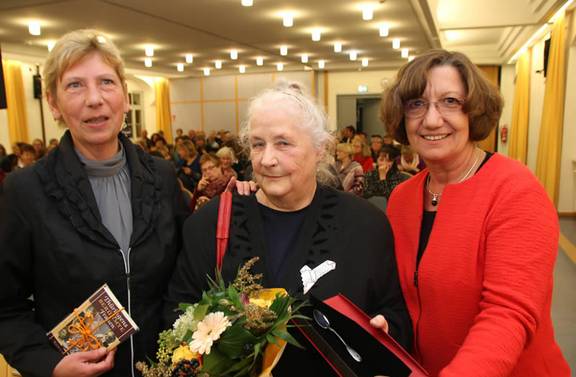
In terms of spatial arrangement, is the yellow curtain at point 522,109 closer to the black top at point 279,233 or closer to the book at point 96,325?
the black top at point 279,233

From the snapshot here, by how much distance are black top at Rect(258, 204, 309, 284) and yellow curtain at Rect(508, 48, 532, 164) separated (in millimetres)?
13040

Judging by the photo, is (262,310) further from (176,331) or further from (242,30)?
(242,30)

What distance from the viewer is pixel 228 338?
1075mm

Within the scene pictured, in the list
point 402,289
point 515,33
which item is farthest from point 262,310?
point 515,33

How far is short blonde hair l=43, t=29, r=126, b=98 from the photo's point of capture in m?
1.59

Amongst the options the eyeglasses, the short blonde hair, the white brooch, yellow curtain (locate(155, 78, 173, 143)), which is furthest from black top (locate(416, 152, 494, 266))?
yellow curtain (locate(155, 78, 173, 143))

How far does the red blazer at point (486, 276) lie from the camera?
1267 mm

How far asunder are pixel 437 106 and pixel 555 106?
8.75m

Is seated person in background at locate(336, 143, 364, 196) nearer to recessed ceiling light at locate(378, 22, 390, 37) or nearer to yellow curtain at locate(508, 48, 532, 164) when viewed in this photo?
recessed ceiling light at locate(378, 22, 390, 37)

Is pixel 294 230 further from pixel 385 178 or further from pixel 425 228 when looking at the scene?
pixel 385 178

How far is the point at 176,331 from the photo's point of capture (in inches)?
44.6

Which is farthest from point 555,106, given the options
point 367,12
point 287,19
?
point 287,19

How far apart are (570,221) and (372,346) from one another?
30.0 feet

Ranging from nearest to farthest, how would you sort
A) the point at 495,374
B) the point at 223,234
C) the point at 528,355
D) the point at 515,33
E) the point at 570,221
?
the point at 495,374, the point at 528,355, the point at 223,234, the point at 570,221, the point at 515,33
